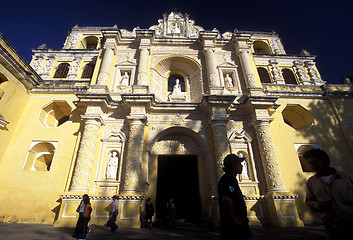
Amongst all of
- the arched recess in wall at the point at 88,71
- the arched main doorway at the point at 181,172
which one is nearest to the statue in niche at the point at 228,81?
the arched main doorway at the point at 181,172

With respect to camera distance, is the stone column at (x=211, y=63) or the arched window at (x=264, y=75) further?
the arched window at (x=264, y=75)

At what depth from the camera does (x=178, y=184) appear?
38.6 feet

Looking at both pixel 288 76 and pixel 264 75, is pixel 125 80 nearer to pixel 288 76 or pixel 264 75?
pixel 264 75

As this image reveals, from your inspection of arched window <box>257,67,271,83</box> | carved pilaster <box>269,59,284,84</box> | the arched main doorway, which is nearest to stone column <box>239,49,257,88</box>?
arched window <box>257,67,271,83</box>

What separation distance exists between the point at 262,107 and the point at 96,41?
1627 cm

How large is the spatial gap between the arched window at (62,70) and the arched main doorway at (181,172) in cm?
847

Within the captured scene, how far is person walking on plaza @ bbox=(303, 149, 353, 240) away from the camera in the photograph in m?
1.75

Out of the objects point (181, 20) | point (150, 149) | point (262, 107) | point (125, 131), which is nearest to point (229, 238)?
point (150, 149)

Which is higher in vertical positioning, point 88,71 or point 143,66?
point 88,71

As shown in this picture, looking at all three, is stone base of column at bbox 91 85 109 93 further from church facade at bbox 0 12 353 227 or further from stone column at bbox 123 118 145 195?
stone column at bbox 123 118 145 195

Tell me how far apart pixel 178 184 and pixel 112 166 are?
15.8 feet

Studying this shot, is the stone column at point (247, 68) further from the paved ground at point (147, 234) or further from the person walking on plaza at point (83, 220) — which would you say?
the person walking on plaza at point (83, 220)

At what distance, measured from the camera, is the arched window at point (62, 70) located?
41.4 ft

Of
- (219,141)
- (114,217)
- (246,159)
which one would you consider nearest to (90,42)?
(219,141)
